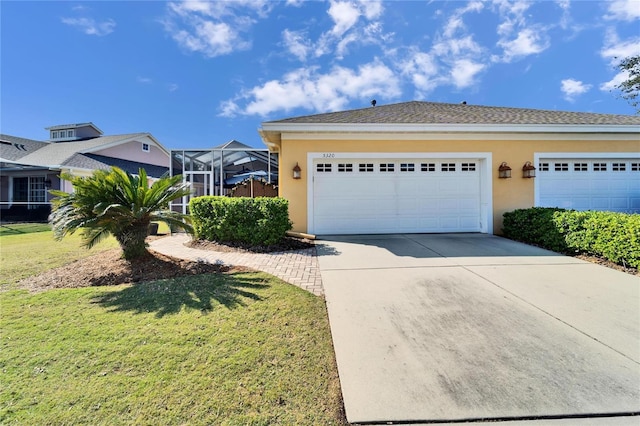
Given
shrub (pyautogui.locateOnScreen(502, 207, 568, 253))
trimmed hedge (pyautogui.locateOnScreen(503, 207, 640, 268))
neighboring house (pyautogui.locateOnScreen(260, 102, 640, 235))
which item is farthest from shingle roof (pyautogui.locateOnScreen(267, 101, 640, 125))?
trimmed hedge (pyautogui.locateOnScreen(503, 207, 640, 268))

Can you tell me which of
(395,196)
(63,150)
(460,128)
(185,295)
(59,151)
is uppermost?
(63,150)

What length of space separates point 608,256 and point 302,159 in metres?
7.67

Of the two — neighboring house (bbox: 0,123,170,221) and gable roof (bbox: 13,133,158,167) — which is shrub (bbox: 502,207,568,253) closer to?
neighboring house (bbox: 0,123,170,221)

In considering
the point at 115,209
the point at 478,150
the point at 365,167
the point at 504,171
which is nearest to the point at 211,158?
the point at 365,167

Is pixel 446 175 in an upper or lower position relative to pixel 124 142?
lower

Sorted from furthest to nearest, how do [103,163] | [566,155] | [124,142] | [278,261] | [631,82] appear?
[124,142], [103,163], [631,82], [566,155], [278,261]

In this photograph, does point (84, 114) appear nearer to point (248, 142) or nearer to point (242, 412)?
point (248, 142)

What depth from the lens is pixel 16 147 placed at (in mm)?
18250

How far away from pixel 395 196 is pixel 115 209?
745 centimetres

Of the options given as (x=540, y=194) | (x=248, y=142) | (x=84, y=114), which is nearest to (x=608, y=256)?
(x=540, y=194)

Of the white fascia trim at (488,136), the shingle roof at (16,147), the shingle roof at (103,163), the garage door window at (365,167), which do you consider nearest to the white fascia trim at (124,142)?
the shingle roof at (103,163)

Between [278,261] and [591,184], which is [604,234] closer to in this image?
[591,184]

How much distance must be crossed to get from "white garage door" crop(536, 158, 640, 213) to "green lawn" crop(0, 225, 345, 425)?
9.57 m

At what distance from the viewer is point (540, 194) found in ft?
28.7
